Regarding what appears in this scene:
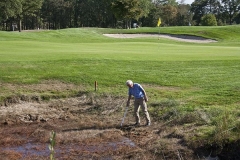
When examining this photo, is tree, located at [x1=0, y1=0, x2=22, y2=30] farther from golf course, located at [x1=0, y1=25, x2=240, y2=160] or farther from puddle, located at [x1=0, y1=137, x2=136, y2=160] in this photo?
puddle, located at [x1=0, y1=137, x2=136, y2=160]

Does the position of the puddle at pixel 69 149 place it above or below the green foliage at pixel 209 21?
below

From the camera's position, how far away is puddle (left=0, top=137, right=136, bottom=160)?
11.7 m

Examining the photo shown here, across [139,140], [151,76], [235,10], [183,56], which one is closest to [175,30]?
[183,56]

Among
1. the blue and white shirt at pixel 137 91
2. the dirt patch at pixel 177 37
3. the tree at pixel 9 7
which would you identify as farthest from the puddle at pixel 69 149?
the tree at pixel 9 7

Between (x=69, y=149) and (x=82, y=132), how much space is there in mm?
1812

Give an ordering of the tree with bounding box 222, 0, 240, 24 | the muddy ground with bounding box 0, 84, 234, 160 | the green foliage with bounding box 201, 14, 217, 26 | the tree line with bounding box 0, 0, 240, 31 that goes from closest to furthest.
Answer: the muddy ground with bounding box 0, 84, 234, 160 → the green foliage with bounding box 201, 14, 217, 26 → the tree line with bounding box 0, 0, 240, 31 → the tree with bounding box 222, 0, 240, 24

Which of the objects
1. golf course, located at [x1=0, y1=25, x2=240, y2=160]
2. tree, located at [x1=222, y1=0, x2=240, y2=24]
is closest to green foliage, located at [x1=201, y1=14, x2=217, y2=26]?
tree, located at [x1=222, y1=0, x2=240, y2=24]

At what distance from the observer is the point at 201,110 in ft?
49.2

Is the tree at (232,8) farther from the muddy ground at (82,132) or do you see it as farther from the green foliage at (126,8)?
the muddy ground at (82,132)

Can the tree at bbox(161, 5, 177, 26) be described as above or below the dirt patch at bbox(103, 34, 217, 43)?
above

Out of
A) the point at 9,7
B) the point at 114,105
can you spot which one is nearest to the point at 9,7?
the point at 9,7

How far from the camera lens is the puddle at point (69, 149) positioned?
11.7 metres

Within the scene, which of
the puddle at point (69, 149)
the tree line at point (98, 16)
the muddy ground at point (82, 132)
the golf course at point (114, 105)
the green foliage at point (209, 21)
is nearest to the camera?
the muddy ground at point (82, 132)

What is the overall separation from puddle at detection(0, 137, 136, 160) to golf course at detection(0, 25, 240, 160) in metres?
0.03
